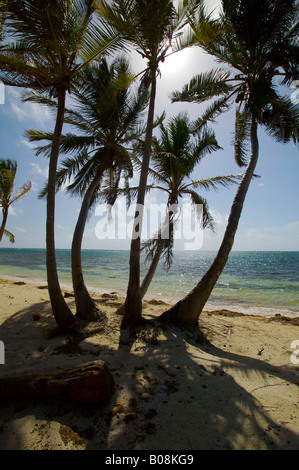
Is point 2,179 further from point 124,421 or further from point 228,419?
point 228,419

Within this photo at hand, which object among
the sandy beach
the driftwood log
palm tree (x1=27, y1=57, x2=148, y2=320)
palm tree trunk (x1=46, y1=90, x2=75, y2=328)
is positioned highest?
palm tree (x1=27, y1=57, x2=148, y2=320)

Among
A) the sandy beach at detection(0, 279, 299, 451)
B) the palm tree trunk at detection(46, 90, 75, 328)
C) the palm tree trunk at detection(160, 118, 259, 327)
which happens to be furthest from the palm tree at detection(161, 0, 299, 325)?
the palm tree trunk at detection(46, 90, 75, 328)

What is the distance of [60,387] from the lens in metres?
2.64

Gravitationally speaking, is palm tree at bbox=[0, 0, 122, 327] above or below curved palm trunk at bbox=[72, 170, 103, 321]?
above

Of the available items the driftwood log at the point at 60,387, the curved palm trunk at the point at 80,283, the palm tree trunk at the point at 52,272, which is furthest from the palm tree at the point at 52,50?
the driftwood log at the point at 60,387

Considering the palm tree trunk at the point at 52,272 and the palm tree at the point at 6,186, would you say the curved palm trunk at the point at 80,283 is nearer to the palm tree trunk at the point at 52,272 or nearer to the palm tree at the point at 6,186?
the palm tree trunk at the point at 52,272

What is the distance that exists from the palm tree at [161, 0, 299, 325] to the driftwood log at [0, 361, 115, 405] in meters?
2.97

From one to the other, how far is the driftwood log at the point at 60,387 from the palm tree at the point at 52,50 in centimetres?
233

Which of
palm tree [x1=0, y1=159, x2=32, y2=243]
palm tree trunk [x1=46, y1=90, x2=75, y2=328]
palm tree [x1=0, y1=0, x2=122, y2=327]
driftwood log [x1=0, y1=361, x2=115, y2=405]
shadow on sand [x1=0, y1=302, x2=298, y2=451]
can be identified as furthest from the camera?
palm tree [x1=0, y1=159, x2=32, y2=243]

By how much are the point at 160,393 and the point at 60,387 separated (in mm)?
1390

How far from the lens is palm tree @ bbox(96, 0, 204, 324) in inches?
179

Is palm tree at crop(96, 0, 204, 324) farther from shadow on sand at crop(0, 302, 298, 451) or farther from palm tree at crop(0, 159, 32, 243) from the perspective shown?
palm tree at crop(0, 159, 32, 243)

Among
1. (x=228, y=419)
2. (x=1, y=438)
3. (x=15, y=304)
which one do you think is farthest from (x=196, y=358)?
(x=15, y=304)

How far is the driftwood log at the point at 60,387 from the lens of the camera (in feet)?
8.63
